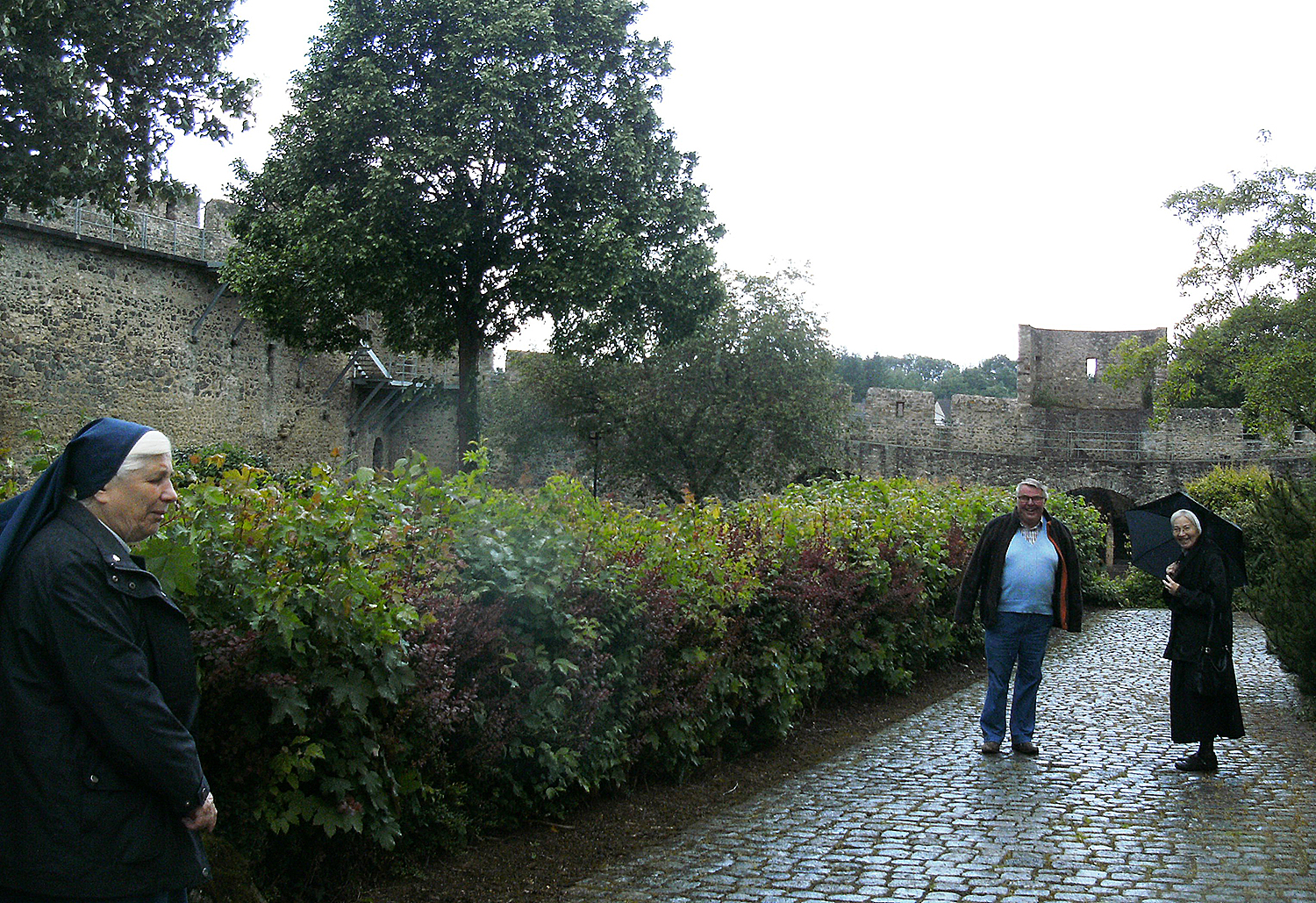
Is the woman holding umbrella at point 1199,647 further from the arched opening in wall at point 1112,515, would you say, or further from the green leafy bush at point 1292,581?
the arched opening in wall at point 1112,515

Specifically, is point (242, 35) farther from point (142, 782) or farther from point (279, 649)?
point (142, 782)

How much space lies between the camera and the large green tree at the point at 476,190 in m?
19.2

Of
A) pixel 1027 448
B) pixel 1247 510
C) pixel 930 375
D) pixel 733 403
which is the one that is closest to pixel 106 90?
pixel 733 403

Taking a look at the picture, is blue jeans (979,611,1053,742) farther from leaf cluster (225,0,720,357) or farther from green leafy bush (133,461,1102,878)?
leaf cluster (225,0,720,357)

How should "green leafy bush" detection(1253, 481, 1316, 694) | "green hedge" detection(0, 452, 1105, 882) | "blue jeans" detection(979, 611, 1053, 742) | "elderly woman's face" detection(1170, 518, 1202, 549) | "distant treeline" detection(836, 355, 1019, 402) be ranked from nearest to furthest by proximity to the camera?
"green hedge" detection(0, 452, 1105, 882) < "elderly woman's face" detection(1170, 518, 1202, 549) < "blue jeans" detection(979, 611, 1053, 742) < "green leafy bush" detection(1253, 481, 1316, 694) < "distant treeline" detection(836, 355, 1019, 402)

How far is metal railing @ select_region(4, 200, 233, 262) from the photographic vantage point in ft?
75.6

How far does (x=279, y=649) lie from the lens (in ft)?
12.4

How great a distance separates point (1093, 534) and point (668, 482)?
33.0ft

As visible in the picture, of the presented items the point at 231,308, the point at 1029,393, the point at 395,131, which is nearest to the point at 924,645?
the point at 395,131

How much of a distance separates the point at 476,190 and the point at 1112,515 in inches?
919

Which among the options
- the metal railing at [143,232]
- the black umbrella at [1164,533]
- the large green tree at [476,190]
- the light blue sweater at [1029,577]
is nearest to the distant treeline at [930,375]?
the metal railing at [143,232]

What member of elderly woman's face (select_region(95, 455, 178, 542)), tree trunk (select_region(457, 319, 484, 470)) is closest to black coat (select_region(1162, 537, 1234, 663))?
elderly woman's face (select_region(95, 455, 178, 542))

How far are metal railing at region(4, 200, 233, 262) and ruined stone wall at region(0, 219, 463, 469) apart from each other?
0.76ft

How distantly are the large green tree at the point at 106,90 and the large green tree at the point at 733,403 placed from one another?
11.8m
